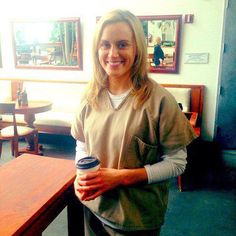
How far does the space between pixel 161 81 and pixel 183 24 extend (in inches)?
35.0

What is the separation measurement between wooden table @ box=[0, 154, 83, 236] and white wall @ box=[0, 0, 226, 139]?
3.19 m

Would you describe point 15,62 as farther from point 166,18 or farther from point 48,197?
point 48,197

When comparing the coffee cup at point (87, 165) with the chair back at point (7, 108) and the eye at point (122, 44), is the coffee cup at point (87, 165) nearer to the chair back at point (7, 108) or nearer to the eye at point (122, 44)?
the eye at point (122, 44)

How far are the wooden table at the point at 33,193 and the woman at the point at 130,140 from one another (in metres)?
0.13

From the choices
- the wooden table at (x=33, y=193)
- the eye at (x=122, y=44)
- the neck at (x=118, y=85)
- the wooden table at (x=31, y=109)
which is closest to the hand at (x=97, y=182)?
the wooden table at (x=33, y=193)

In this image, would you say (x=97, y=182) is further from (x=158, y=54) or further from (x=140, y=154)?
(x=158, y=54)

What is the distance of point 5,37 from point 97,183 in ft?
15.7

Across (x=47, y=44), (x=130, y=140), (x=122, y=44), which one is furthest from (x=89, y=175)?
(x=47, y=44)

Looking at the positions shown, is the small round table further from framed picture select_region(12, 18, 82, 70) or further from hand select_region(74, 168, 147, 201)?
hand select_region(74, 168, 147, 201)

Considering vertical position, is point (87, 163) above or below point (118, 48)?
below

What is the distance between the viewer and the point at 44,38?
474cm

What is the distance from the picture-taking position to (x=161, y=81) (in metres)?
4.33

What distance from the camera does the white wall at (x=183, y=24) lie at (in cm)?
388

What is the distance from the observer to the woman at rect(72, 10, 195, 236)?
97cm
